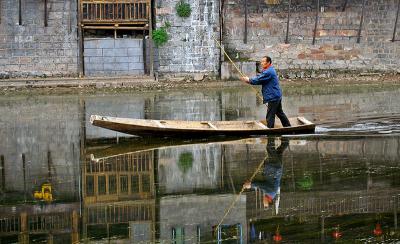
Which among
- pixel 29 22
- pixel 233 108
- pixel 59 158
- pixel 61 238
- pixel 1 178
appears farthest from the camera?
pixel 29 22

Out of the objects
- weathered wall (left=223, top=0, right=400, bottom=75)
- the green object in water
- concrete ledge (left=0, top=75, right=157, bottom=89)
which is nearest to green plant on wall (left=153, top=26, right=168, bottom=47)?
concrete ledge (left=0, top=75, right=157, bottom=89)

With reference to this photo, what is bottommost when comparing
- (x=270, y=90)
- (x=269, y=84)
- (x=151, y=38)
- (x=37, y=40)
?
(x=270, y=90)

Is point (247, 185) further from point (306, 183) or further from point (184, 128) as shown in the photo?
point (184, 128)

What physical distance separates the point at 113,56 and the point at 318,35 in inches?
305

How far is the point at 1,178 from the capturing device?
521 inches

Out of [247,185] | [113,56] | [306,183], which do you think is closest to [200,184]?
[247,185]

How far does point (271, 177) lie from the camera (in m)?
12.7

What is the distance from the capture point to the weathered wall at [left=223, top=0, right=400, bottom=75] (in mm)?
31531

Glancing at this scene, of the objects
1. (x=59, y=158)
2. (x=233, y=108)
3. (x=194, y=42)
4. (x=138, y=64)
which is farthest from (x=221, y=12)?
(x=59, y=158)

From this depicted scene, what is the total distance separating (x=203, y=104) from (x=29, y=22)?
8849 mm

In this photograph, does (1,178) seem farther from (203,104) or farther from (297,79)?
(297,79)

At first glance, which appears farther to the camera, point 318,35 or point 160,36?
point 318,35

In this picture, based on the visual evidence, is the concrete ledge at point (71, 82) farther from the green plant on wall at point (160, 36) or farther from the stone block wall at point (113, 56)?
the green plant on wall at point (160, 36)

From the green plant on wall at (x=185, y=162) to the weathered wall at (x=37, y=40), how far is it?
1598cm
